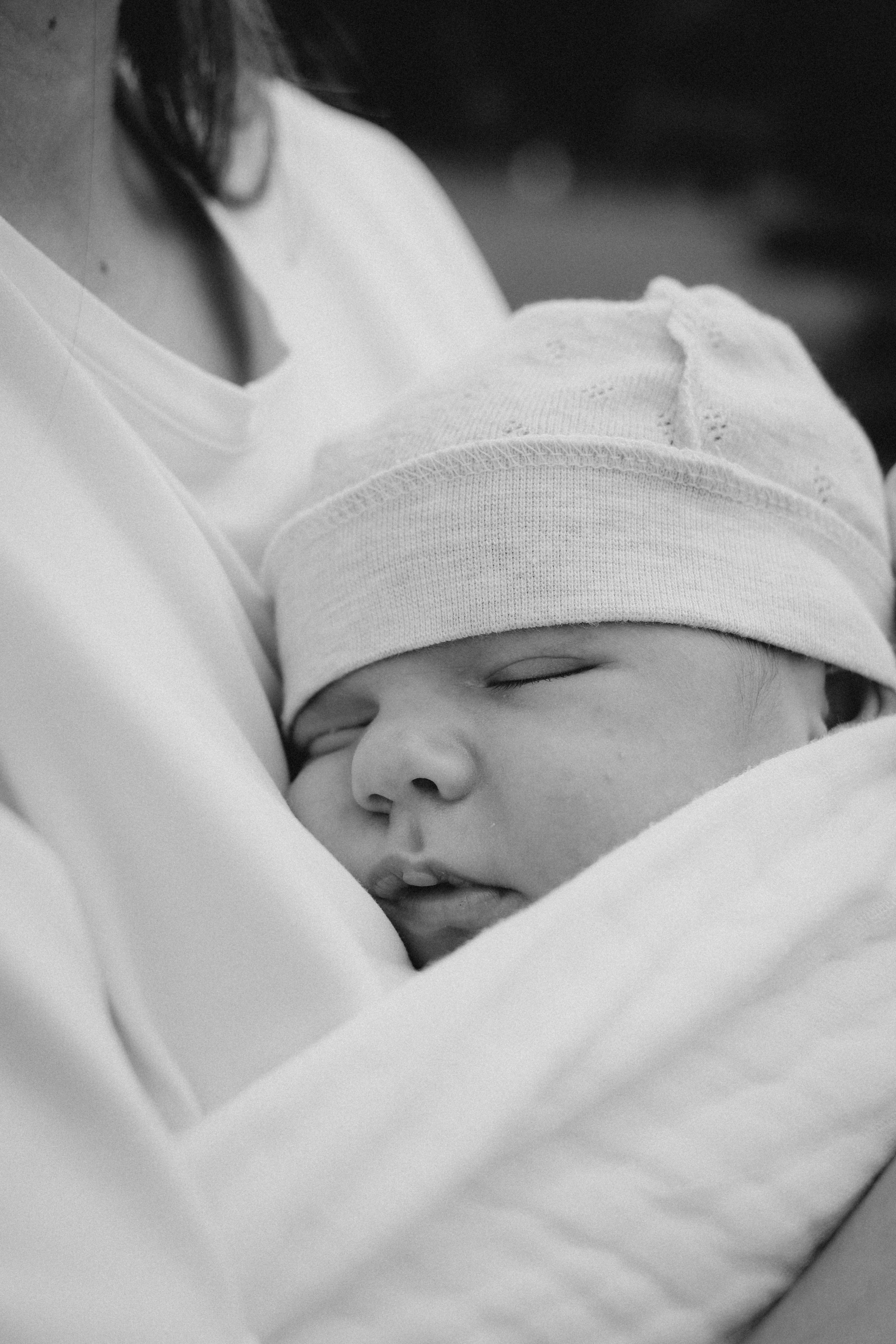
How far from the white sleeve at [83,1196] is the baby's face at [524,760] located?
0.74ft

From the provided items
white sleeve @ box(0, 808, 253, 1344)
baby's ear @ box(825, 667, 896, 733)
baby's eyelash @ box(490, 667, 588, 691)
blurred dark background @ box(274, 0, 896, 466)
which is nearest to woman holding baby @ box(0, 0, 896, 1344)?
white sleeve @ box(0, 808, 253, 1344)

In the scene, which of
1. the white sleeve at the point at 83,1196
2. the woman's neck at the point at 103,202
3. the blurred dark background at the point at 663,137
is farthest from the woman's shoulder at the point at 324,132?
the blurred dark background at the point at 663,137

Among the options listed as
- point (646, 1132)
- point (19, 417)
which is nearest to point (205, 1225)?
point (646, 1132)

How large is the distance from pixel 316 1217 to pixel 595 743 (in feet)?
1.01

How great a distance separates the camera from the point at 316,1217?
0.61 metres

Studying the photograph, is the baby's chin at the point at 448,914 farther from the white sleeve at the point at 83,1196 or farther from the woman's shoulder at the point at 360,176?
the woman's shoulder at the point at 360,176

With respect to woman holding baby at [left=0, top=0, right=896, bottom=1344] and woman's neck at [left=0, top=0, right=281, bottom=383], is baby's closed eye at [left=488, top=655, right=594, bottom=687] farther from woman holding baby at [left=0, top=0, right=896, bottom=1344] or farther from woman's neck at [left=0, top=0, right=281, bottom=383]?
woman's neck at [left=0, top=0, right=281, bottom=383]

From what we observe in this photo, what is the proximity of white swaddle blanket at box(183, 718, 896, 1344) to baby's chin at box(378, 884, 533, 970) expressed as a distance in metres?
0.11

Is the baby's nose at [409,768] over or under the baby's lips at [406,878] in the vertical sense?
over

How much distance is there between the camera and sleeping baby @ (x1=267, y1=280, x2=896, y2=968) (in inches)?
31.2

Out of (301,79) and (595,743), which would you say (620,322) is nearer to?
(595,743)

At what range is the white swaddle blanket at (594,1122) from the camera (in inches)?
24.2

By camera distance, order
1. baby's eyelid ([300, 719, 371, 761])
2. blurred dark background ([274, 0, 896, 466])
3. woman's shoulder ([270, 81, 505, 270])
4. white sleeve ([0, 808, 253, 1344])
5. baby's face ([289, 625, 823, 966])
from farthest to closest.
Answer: blurred dark background ([274, 0, 896, 466]) < woman's shoulder ([270, 81, 505, 270]) < baby's eyelid ([300, 719, 371, 761]) < baby's face ([289, 625, 823, 966]) < white sleeve ([0, 808, 253, 1344])

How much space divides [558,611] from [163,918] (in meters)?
0.29
